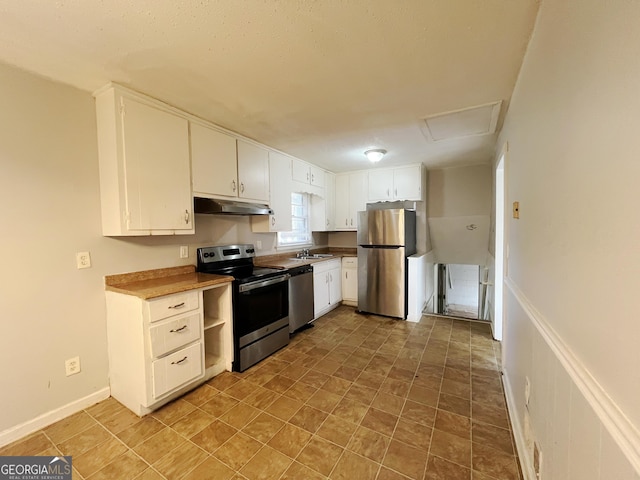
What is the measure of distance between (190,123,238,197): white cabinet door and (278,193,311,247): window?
1497 mm

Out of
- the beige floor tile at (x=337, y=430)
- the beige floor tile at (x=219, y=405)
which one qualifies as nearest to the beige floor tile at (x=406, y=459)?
the beige floor tile at (x=337, y=430)

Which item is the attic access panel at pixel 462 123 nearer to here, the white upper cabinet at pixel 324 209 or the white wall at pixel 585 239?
the white wall at pixel 585 239

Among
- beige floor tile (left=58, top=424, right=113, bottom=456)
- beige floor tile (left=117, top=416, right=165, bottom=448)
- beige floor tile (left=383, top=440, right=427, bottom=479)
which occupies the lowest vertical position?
beige floor tile (left=383, top=440, right=427, bottom=479)

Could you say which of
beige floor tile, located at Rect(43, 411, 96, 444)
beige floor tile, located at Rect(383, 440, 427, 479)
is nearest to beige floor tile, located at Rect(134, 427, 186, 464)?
beige floor tile, located at Rect(43, 411, 96, 444)

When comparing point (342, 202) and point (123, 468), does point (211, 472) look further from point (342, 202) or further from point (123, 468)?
point (342, 202)

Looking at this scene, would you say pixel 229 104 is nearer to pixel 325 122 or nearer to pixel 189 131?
pixel 189 131

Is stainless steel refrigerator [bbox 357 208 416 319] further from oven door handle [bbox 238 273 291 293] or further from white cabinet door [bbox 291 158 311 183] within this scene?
oven door handle [bbox 238 273 291 293]

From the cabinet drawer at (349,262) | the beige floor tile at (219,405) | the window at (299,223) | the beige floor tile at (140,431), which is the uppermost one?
the window at (299,223)

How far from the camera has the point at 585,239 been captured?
0.82 m

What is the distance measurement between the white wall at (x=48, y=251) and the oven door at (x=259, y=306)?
3.32 feet

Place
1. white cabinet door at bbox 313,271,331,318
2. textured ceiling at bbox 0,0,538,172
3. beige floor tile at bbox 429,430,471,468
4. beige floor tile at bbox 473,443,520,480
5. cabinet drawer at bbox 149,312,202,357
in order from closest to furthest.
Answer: textured ceiling at bbox 0,0,538,172
beige floor tile at bbox 473,443,520,480
beige floor tile at bbox 429,430,471,468
cabinet drawer at bbox 149,312,202,357
white cabinet door at bbox 313,271,331,318

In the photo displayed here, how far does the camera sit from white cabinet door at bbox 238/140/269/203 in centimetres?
299

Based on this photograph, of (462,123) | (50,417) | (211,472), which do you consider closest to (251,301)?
(211,472)

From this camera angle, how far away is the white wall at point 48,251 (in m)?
1.74
